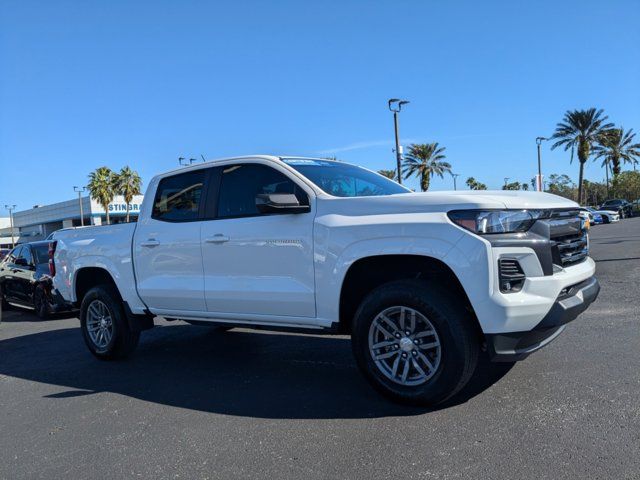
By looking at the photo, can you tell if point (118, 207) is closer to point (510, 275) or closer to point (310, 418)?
point (310, 418)

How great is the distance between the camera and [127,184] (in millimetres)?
59250

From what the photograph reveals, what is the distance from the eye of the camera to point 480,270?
3586 mm

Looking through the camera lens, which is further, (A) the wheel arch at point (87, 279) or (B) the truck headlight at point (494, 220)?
(A) the wheel arch at point (87, 279)

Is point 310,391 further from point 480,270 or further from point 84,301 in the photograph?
point 84,301

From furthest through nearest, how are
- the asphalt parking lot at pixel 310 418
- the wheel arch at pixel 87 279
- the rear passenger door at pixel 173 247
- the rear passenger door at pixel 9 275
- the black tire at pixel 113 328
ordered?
the rear passenger door at pixel 9 275, the wheel arch at pixel 87 279, the black tire at pixel 113 328, the rear passenger door at pixel 173 247, the asphalt parking lot at pixel 310 418

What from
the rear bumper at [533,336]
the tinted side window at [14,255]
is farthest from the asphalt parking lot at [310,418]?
the tinted side window at [14,255]

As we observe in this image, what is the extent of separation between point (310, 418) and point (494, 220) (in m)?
1.98

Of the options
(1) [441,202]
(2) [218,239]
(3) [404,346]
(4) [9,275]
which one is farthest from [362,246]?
(4) [9,275]

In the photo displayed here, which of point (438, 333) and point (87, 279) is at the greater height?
point (87, 279)

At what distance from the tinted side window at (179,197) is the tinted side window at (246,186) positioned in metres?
0.34

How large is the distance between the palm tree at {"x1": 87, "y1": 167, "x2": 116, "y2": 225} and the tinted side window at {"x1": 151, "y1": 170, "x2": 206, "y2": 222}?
55058 millimetres

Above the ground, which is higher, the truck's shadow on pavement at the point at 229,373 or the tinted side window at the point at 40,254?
the tinted side window at the point at 40,254

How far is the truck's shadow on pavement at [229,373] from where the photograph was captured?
4297mm

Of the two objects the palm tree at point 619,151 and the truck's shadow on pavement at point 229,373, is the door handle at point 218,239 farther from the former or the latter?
the palm tree at point 619,151
